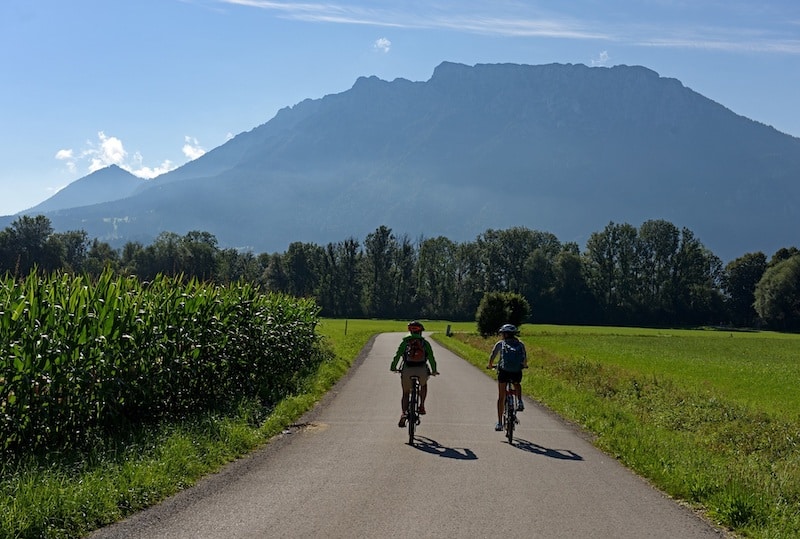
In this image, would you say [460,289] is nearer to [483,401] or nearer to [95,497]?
[483,401]

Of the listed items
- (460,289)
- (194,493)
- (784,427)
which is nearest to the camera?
(194,493)

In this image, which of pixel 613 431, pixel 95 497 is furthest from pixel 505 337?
pixel 95 497

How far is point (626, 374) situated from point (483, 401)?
1008cm

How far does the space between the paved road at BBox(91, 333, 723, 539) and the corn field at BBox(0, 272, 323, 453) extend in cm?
197

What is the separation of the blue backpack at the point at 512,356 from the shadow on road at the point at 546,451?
4.20 ft

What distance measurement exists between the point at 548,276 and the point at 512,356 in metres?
102

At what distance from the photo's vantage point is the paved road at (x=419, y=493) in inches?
244

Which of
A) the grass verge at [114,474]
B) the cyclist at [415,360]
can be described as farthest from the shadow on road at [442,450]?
the grass verge at [114,474]

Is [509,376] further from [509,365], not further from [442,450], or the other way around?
[442,450]

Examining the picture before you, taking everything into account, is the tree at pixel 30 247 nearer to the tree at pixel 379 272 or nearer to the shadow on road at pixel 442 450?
the shadow on road at pixel 442 450

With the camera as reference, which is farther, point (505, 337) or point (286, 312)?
point (286, 312)

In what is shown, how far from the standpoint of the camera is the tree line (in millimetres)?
105062

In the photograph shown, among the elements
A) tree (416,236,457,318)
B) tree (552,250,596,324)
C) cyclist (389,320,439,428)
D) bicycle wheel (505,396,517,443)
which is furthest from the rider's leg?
tree (416,236,457,318)

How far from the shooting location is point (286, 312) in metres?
19.5
